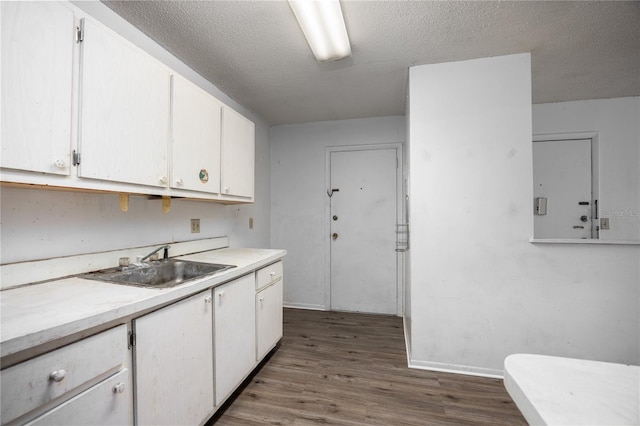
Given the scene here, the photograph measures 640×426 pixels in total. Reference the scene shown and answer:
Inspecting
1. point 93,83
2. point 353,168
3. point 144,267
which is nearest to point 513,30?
point 353,168

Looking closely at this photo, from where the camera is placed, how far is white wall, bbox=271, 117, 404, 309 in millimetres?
3518

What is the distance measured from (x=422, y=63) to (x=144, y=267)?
2.59m

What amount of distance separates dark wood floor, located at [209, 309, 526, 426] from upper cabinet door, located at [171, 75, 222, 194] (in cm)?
148

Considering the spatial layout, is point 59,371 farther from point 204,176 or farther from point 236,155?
point 236,155

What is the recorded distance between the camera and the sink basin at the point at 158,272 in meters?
1.47

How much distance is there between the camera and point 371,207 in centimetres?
340

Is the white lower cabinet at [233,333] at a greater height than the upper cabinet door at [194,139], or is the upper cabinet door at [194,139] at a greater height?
the upper cabinet door at [194,139]

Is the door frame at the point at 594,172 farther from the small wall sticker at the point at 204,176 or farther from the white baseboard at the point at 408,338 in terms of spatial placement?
the small wall sticker at the point at 204,176

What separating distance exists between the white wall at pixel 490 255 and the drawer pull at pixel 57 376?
2111 mm

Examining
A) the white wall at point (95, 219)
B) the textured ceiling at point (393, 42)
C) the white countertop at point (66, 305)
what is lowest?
the white countertop at point (66, 305)

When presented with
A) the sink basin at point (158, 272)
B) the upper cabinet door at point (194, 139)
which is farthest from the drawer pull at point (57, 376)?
the upper cabinet door at point (194, 139)

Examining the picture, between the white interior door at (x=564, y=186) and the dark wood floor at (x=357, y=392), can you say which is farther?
the white interior door at (x=564, y=186)

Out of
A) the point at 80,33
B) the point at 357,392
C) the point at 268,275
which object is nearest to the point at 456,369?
the point at 357,392

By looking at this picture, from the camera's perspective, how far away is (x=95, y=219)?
1527 millimetres
